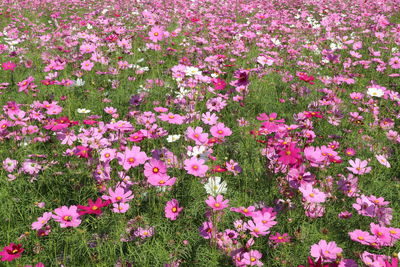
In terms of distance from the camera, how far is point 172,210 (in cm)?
159

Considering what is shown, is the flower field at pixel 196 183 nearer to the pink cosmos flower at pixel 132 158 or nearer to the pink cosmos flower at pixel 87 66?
the pink cosmos flower at pixel 132 158

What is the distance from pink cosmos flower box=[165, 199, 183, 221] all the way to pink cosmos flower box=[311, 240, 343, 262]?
2.14 feet

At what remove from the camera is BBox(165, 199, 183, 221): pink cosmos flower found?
155 cm

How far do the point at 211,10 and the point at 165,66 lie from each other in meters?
3.23

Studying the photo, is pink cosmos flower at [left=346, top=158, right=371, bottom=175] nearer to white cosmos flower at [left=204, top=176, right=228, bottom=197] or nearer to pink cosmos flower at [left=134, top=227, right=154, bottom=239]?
white cosmos flower at [left=204, top=176, right=228, bottom=197]

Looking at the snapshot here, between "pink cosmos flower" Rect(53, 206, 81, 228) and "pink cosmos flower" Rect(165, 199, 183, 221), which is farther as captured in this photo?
"pink cosmos flower" Rect(165, 199, 183, 221)

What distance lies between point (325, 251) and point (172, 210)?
754 mm

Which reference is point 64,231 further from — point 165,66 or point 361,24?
point 361,24

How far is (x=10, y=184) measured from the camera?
185cm

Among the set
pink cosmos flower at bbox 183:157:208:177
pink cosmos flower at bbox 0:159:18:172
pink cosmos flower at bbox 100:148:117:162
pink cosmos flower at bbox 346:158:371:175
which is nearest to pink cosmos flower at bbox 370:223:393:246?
pink cosmos flower at bbox 346:158:371:175

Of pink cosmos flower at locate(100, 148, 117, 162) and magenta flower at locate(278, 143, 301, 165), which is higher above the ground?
magenta flower at locate(278, 143, 301, 165)

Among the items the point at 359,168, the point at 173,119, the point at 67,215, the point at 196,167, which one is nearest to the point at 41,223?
the point at 67,215

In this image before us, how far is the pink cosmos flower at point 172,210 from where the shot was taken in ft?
5.10

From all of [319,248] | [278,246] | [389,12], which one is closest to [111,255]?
[278,246]
